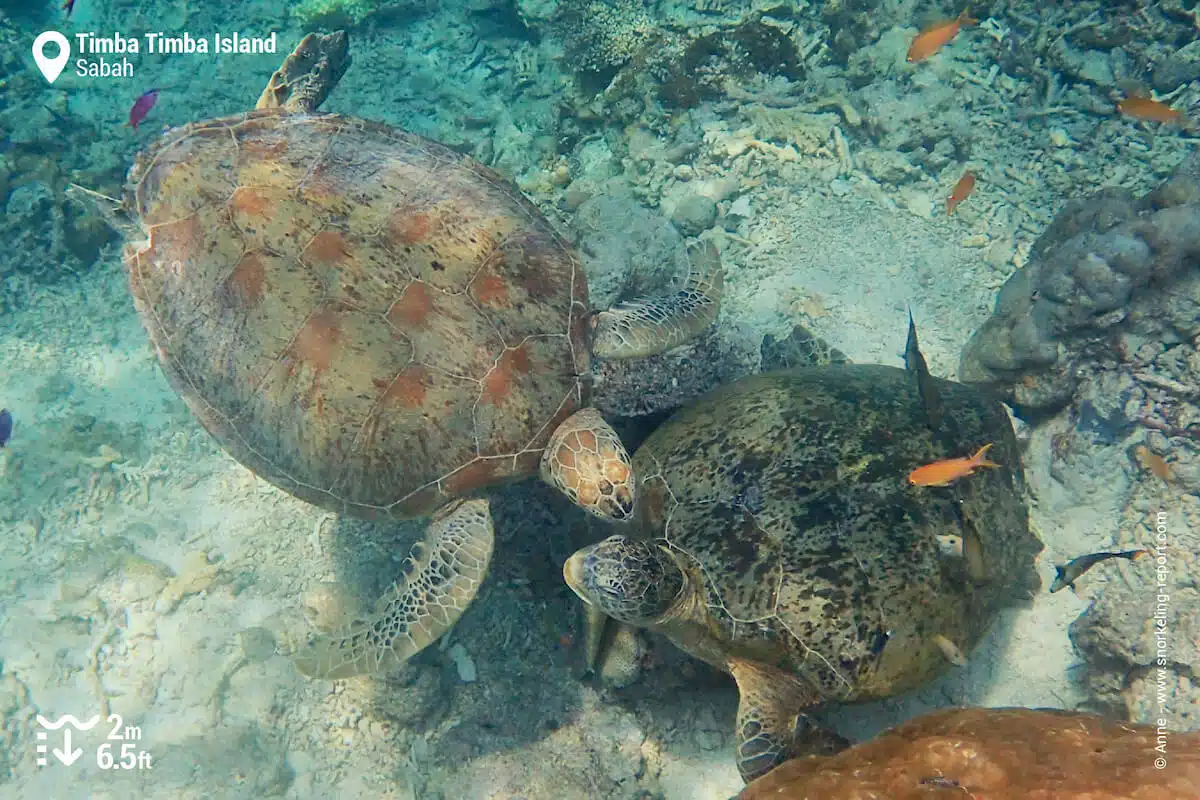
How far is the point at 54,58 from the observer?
847 centimetres

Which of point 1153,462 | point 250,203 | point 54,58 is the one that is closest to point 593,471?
point 250,203

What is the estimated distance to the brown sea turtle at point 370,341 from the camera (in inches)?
127

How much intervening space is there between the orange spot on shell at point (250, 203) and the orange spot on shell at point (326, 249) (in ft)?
0.97

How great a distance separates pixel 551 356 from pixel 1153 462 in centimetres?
351

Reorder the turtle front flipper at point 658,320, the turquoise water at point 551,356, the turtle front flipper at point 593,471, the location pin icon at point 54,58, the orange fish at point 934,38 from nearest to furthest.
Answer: the turtle front flipper at point 593,471 → the turquoise water at point 551,356 → the turtle front flipper at point 658,320 → the orange fish at point 934,38 → the location pin icon at point 54,58

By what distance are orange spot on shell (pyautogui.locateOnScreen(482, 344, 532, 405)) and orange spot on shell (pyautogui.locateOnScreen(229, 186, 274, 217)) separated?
140 cm

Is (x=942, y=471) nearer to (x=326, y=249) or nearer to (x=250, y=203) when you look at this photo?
(x=326, y=249)

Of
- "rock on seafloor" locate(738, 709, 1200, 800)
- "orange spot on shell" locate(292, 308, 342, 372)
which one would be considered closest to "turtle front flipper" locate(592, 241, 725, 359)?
"orange spot on shell" locate(292, 308, 342, 372)

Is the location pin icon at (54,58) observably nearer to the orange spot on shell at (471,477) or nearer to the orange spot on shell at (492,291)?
the orange spot on shell at (492,291)

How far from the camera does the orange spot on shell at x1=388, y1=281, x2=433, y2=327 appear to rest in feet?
10.6

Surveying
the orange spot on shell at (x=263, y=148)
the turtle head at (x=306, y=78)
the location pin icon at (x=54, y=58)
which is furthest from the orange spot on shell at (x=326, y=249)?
the location pin icon at (x=54, y=58)

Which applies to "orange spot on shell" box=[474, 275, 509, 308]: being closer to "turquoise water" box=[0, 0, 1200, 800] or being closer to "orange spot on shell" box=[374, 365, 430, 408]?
"turquoise water" box=[0, 0, 1200, 800]

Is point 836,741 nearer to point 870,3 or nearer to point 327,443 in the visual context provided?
point 327,443

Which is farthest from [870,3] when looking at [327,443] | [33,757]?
[33,757]
